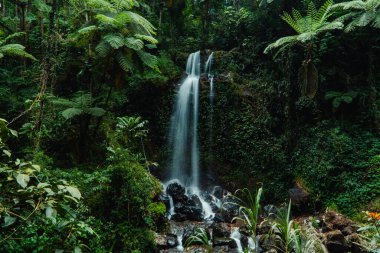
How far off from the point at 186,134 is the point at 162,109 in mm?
1385

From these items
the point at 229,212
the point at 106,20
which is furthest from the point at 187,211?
the point at 106,20

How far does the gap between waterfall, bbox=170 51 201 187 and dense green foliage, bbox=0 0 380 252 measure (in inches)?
12.9

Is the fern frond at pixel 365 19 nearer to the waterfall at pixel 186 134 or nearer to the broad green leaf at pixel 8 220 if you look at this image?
the waterfall at pixel 186 134

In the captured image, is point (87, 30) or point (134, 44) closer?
point (87, 30)

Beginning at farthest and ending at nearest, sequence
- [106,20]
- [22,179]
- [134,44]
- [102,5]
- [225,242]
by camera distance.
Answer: [102,5] → [134,44] → [106,20] → [225,242] → [22,179]

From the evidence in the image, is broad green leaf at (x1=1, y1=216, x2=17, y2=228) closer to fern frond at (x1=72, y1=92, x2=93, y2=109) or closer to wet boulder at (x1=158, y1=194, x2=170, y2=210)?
fern frond at (x1=72, y1=92, x2=93, y2=109)

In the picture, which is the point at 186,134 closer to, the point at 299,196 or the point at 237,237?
the point at 299,196

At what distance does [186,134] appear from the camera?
1132 centimetres

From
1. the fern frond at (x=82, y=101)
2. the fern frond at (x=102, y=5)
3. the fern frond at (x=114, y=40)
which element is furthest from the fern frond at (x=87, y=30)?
the fern frond at (x=82, y=101)

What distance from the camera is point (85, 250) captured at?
171 inches

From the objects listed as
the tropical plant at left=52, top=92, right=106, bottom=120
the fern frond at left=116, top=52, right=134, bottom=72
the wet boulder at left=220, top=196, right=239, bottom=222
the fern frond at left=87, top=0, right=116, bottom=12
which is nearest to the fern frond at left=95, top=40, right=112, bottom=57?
the fern frond at left=116, top=52, right=134, bottom=72

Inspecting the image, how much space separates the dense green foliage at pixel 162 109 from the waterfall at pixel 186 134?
0.33 metres

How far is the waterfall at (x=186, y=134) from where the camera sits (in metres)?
10.9

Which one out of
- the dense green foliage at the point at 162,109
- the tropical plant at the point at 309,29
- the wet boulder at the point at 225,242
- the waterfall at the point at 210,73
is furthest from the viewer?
the waterfall at the point at 210,73
